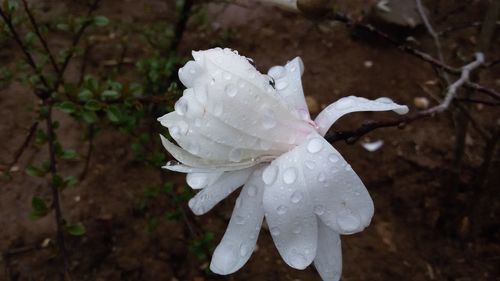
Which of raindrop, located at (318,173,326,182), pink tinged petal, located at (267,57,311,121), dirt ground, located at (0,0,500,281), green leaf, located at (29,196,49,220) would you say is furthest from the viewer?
dirt ground, located at (0,0,500,281)

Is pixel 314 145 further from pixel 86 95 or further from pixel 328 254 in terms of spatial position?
pixel 86 95

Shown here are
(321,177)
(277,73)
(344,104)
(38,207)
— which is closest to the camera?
(321,177)

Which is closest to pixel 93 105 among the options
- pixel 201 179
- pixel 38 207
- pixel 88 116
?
pixel 88 116

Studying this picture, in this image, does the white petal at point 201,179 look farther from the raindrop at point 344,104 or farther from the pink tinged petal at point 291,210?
the raindrop at point 344,104

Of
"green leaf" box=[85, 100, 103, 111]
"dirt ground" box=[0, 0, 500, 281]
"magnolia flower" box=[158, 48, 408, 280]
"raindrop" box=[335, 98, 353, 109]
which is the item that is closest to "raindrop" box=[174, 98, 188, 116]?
"magnolia flower" box=[158, 48, 408, 280]

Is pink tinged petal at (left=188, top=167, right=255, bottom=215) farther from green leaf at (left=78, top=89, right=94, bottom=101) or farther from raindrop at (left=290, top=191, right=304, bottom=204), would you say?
green leaf at (left=78, top=89, right=94, bottom=101)
